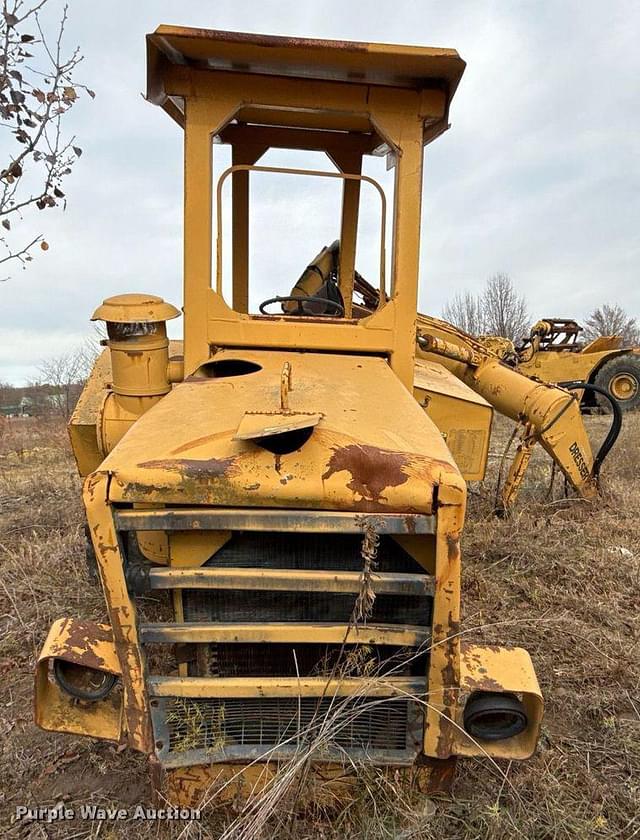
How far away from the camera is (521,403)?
5.16 meters

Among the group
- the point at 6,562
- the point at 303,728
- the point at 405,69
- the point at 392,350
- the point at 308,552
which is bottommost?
the point at 6,562

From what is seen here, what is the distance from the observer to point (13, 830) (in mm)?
2115

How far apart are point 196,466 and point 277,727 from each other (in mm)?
953

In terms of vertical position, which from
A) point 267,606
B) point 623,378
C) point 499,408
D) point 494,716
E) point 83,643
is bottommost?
point 623,378

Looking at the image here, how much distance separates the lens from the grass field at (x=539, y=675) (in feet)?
6.73

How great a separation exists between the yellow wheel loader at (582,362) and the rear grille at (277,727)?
13.0 metres

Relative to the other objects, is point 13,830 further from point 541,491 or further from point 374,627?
point 541,491

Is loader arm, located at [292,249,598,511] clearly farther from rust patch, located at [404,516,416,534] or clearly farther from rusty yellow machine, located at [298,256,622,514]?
rust patch, located at [404,516,416,534]

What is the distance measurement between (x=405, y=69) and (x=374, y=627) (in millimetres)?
2217

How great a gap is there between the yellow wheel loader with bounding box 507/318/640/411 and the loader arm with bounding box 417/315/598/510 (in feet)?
30.3

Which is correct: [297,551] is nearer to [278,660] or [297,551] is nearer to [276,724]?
[278,660]

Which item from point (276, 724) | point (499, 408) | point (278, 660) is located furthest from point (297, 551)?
point (499, 408)

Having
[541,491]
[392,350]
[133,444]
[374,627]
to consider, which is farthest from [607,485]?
[133,444]

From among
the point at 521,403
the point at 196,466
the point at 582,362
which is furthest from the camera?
the point at 582,362
